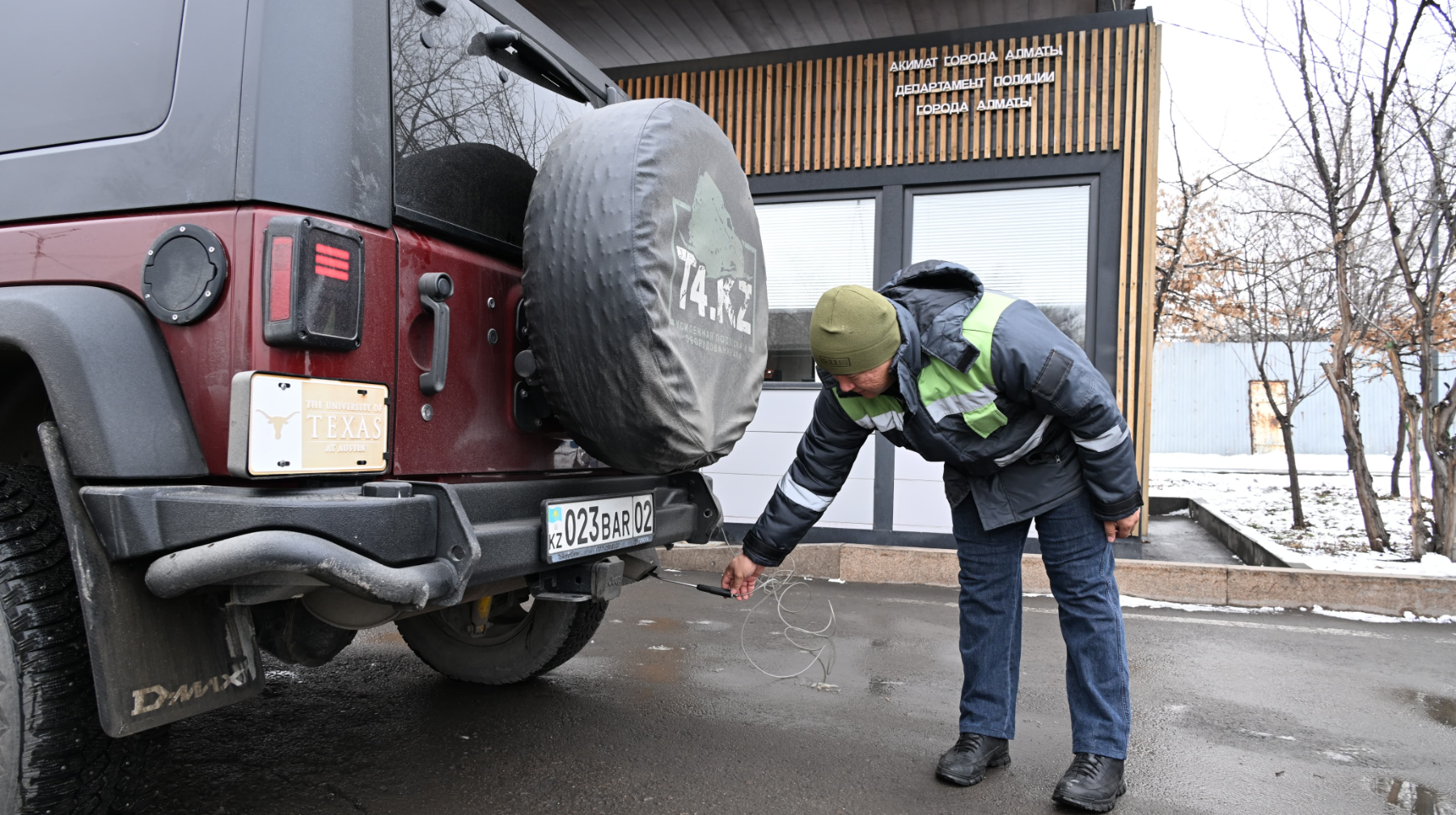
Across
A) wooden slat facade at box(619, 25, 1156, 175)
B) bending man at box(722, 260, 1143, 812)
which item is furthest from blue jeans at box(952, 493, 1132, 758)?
wooden slat facade at box(619, 25, 1156, 175)

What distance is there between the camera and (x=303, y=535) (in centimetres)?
175

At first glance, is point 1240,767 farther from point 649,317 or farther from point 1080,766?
point 649,317

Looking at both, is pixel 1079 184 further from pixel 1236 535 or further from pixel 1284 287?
pixel 1284 287

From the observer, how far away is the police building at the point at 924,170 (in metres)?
6.33

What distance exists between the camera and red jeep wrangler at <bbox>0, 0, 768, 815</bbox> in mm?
1781

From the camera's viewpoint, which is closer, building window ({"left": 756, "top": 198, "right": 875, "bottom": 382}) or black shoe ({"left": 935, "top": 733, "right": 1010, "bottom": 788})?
black shoe ({"left": 935, "top": 733, "right": 1010, "bottom": 788})

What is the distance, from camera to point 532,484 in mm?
2338

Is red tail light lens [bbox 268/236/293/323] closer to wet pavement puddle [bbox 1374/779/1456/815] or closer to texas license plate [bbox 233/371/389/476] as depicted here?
texas license plate [bbox 233/371/389/476]

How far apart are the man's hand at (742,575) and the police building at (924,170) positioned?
3329mm

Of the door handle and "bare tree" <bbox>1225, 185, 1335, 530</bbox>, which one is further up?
"bare tree" <bbox>1225, 185, 1335, 530</bbox>

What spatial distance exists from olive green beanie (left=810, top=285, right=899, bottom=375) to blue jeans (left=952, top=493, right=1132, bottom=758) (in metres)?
0.63

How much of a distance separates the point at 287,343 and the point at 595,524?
0.94m

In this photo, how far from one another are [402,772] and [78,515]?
133 cm

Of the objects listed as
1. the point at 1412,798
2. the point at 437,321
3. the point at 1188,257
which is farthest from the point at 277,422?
the point at 1188,257
